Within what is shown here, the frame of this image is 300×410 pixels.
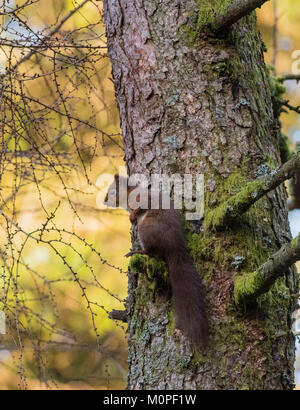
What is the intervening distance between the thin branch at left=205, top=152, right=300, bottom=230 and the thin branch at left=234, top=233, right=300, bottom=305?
0.77 ft

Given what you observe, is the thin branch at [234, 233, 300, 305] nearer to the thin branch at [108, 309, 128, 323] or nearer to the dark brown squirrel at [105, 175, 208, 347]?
the dark brown squirrel at [105, 175, 208, 347]

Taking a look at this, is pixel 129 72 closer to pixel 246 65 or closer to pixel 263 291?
pixel 246 65

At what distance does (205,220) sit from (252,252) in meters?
0.23

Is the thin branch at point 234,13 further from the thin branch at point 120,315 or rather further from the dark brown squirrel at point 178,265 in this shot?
the thin branch at point 120,315

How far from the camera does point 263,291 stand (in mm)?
2070

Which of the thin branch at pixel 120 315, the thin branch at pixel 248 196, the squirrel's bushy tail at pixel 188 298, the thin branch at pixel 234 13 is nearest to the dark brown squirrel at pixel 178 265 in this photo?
the squirrel's bushy tail at pixel 188 298

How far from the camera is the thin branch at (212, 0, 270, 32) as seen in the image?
2.42m

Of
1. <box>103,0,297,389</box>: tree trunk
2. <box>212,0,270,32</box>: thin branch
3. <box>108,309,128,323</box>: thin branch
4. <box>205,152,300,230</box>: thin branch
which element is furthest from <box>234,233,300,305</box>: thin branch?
<box>212,0,270,32</box>: thin branch

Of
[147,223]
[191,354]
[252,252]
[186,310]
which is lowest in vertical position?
[191,354]

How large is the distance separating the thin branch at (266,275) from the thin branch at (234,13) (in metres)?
1.10

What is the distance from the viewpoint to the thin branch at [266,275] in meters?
1.89

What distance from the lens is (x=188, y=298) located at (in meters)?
2.21

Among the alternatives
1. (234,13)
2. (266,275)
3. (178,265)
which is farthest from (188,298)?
(234,13)
